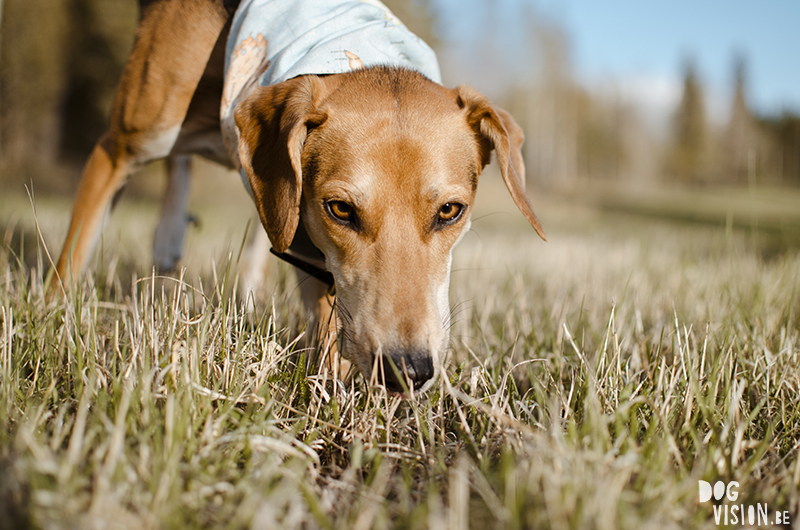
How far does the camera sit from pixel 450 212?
8.20ft

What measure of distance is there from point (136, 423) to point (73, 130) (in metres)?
23.2

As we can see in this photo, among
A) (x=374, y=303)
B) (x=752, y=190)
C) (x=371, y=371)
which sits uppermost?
(x=752, y=190)

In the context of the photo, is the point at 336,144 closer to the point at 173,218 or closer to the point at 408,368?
the point at 408,368

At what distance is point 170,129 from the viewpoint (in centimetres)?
317

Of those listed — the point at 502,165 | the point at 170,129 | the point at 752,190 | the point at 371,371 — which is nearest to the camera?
the point at 371,371

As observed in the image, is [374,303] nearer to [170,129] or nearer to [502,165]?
[502,165]

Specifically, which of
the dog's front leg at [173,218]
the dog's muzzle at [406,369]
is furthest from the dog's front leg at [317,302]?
the dog's front leg at [173,218]

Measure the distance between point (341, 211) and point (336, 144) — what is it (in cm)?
34

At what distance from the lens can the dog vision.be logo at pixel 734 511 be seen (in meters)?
1.46

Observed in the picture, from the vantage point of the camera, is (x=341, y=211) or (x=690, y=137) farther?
(x=690, y=137)

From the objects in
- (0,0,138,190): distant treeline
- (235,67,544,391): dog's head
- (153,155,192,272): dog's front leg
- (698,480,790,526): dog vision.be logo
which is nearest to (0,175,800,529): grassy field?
(698,480,790,526): dog vision.be logo

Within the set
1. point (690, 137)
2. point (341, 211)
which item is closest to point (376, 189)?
point (341, 211)

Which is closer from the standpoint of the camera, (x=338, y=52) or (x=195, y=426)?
(x=195, y=426)

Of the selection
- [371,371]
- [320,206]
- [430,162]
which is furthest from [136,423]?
[430,162]
